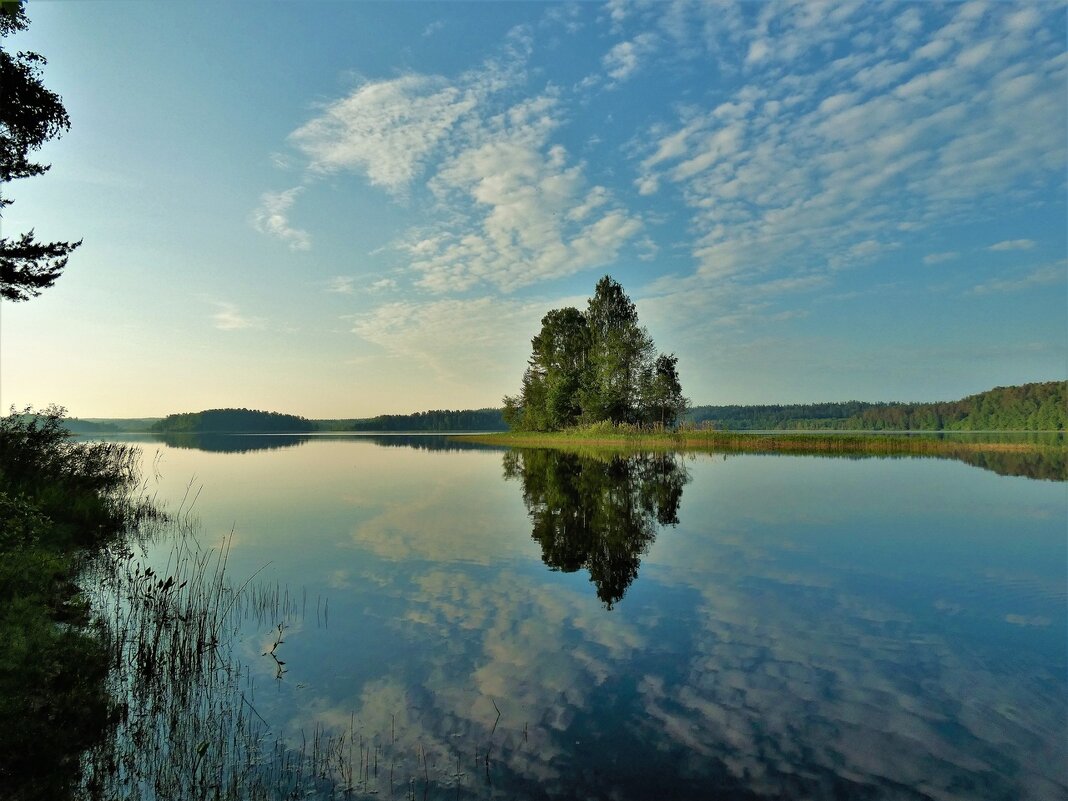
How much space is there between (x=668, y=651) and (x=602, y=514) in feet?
41.8

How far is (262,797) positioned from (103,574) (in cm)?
1157

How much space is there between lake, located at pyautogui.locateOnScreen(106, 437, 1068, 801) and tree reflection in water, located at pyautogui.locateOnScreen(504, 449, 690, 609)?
0.19 m

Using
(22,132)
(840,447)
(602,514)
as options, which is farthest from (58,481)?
(840,447)

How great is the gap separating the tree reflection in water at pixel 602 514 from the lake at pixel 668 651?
188 mm

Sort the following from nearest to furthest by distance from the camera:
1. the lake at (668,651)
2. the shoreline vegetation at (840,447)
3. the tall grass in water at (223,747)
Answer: the tall grass in water at (223,747)
the lake at (668,651)
the shoreline vegetation at (840,447)

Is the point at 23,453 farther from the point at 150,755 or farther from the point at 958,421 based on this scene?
the point at 958,421

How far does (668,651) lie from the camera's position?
8.92 meters

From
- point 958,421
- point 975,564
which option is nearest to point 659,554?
point 975,564

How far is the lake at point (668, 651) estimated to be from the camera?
5.88 m

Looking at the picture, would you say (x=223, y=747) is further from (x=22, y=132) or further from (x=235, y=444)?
(x=235, y=444)

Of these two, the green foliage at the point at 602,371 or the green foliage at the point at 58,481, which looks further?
the green foliage at the point at 602,371

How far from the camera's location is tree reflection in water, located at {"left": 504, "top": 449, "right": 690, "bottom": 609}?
14516mm

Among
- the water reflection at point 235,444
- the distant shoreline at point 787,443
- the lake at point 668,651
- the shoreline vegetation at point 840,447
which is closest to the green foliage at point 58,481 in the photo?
the lake at point 668,651

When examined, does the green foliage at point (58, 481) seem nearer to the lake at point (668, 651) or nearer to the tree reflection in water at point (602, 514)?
the lake at point (668, 651)
